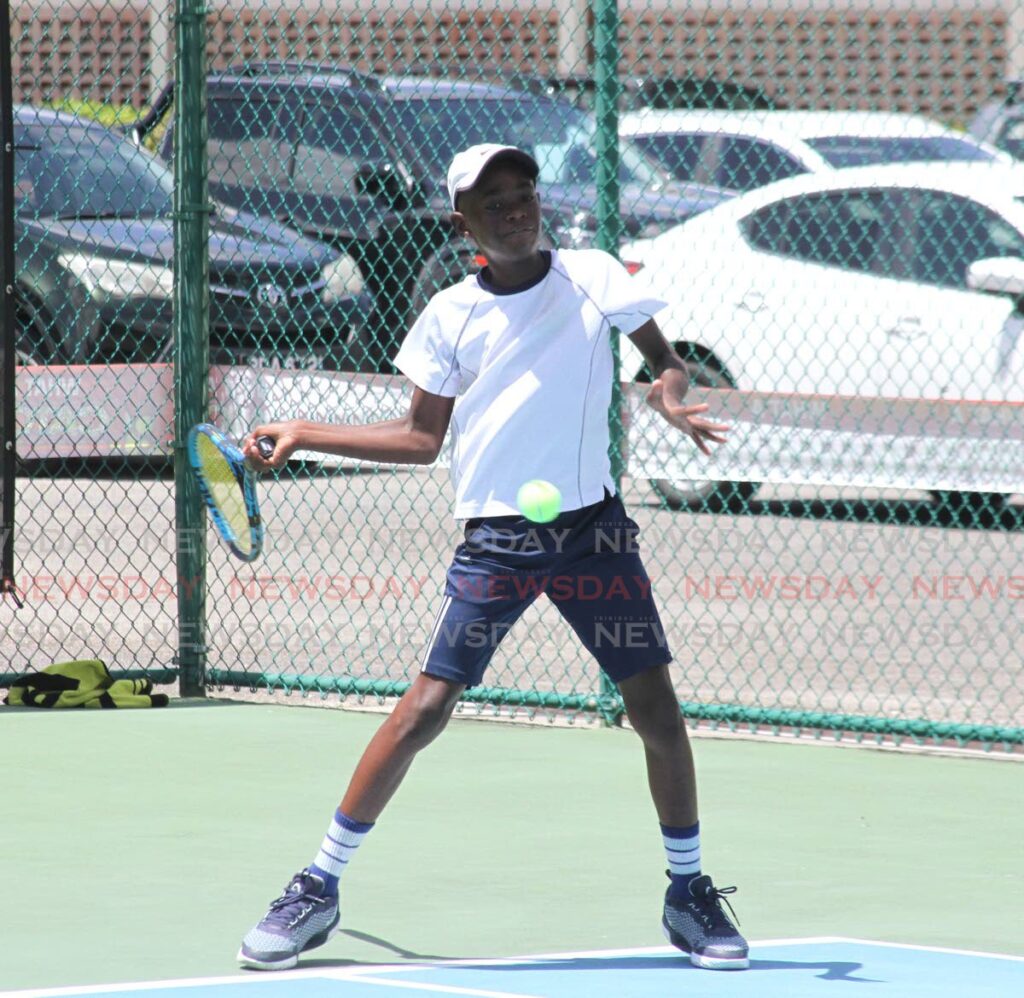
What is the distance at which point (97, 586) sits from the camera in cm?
1002

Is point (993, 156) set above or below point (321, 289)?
above

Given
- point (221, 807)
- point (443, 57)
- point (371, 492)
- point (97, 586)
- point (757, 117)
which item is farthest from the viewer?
point (443, 57)

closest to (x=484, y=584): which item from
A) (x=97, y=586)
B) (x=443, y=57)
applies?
(x=97, y=586)

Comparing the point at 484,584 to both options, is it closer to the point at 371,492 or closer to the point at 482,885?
the point at 482,885

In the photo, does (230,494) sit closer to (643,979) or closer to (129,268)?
(643,979)

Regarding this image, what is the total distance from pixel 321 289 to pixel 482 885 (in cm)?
604

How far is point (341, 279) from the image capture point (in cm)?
1166

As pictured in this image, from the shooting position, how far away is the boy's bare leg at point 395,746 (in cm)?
464

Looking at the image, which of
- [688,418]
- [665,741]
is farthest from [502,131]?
[688,418]

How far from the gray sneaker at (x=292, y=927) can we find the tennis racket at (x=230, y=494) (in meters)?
0.93

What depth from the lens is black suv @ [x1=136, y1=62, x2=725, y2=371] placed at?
11492 mm

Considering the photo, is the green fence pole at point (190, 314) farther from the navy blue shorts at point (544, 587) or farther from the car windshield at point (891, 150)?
the car windshield at point (891, 150)

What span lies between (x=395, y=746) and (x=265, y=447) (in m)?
0.71

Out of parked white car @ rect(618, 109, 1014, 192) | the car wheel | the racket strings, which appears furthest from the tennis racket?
parked white car @ rect(618, 109, 1014, 192)
